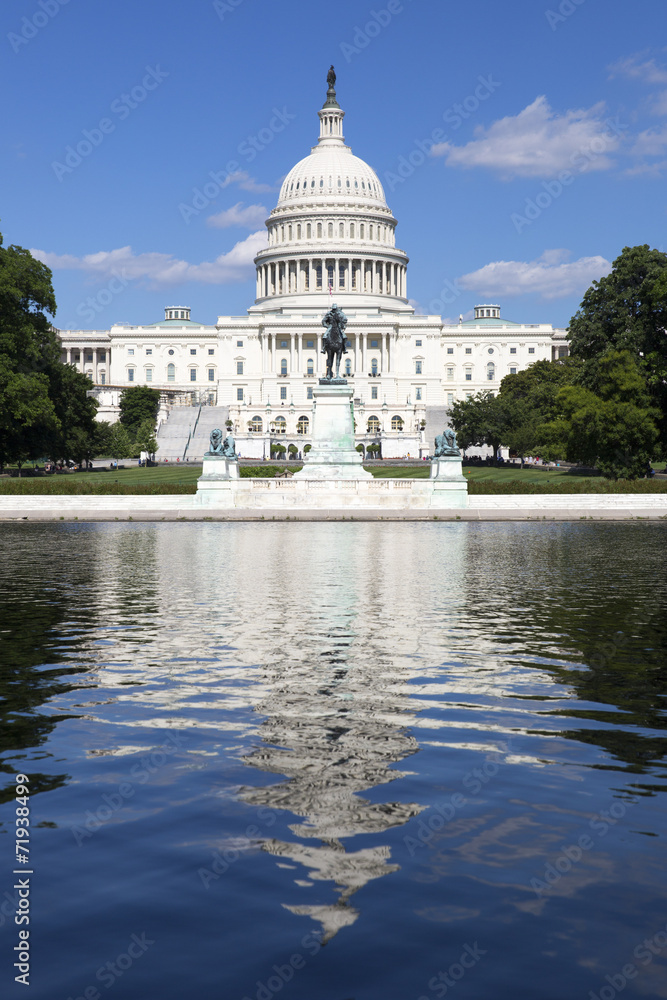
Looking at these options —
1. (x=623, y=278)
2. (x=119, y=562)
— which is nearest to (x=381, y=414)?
(x=623, y=278)

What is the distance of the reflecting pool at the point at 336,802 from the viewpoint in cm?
605

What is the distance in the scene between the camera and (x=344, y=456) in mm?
57719

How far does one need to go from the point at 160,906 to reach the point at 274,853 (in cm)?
100

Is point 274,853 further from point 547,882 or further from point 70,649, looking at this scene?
point 70,649

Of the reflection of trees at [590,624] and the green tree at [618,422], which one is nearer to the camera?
the reflection of trees at [590,624]

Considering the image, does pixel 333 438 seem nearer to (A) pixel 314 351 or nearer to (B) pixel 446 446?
(B) pixel 446 446

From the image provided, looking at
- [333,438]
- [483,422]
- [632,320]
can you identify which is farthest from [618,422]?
[483,422]

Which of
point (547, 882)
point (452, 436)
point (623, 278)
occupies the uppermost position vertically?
point (623, 278)

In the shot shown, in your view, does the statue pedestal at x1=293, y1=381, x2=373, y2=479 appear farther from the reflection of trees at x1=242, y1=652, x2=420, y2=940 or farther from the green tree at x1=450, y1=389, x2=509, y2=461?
the green tree at x1=450, y1=389, x2=509, y2=461

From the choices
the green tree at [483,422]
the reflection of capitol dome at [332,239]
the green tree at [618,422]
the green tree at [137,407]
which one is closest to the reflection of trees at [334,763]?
the green tree at [618,422]

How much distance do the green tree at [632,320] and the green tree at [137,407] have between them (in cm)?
7175

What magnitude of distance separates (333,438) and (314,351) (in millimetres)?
119113

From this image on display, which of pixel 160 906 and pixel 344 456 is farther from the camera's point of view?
pixel 344 456

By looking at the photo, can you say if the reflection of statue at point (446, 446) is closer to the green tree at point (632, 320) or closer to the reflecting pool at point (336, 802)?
the green tree at point (632, 320)
